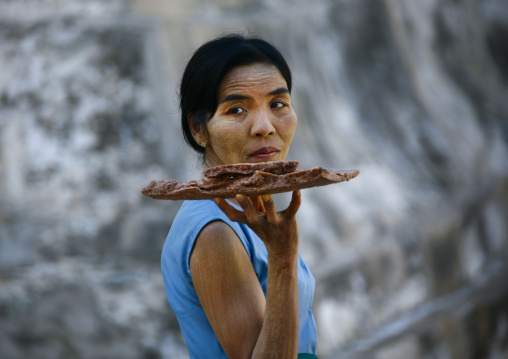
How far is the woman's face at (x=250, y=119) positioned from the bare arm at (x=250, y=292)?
0.74 ft

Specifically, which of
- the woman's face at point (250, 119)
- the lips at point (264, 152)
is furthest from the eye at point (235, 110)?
the lips at point (264, 152)

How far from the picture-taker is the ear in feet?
5.61

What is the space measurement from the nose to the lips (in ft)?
0.11

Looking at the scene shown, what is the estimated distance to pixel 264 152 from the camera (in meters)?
1.62

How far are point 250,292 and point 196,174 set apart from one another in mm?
2609

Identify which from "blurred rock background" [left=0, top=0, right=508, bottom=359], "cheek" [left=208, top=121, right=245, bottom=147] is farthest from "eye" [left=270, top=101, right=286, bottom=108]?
"blurred rock background" [left=0, top=0, right=508, bottom=359]

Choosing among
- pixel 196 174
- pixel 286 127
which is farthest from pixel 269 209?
pixel 196 174

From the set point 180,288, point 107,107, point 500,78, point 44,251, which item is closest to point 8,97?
point 107,107

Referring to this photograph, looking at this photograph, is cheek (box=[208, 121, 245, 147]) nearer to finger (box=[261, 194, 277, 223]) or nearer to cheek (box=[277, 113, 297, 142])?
cheek (box=[277, 113, 297, 142])

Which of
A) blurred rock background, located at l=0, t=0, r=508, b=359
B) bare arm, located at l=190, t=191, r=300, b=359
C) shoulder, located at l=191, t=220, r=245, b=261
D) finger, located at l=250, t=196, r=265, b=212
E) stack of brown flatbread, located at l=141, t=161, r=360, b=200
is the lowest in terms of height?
bare arm, located at l=190, t=191, r=300, b=359

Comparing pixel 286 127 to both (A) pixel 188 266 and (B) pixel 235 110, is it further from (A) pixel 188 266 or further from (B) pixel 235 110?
(A) pixel 188 266

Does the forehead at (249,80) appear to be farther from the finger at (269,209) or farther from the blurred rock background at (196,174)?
the blurred rock background at (196,174)

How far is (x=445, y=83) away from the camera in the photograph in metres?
7.21

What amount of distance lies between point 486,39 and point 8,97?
5.65m
